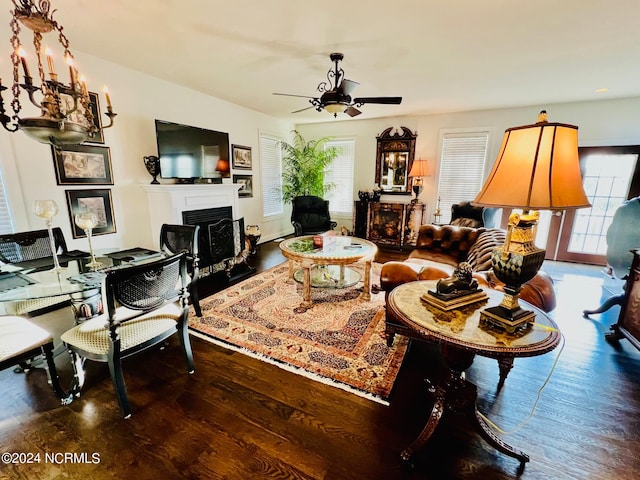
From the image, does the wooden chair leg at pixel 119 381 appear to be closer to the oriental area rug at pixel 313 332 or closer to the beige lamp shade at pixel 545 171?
the oriental area rug at pixel 313 332

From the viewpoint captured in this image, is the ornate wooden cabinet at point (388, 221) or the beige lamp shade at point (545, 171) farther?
the ornate wooden cabinet at point (388, 221)

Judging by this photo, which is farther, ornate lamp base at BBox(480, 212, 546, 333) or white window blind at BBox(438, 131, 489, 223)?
white window blind at BBox(438, 131, 489, 223)

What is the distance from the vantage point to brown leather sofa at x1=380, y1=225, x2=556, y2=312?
71.7 inches

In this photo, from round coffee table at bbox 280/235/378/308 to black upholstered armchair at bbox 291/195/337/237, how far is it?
1495 mm

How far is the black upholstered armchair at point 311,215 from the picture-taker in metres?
5.35

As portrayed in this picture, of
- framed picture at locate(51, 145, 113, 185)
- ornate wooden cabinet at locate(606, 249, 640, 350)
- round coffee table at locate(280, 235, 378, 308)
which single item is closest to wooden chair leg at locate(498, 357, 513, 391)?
ornate wooden cabinet at locate(606, 249, 640, 350)

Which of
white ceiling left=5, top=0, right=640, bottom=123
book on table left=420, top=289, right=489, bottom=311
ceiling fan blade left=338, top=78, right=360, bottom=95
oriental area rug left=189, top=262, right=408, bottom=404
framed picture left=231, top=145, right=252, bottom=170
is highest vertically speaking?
white ceiling left=5, top=0, right=640, bottom=123

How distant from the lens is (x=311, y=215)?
550cm

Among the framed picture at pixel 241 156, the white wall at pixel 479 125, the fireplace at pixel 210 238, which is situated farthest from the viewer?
the framed picture at pixel 241 156

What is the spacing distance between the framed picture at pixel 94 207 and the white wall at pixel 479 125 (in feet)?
15.1

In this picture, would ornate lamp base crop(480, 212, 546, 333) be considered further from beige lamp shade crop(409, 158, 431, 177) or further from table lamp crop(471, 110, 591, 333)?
beige lamp shade crop(409, 158, 431, 177)

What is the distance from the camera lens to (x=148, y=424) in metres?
1.64

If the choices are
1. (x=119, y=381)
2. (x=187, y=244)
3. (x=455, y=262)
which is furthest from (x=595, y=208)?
(x=119, y=381)

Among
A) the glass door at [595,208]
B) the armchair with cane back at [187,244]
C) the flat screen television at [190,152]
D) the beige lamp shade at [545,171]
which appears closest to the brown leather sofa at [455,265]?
the beige lamp shade at [545,171]
